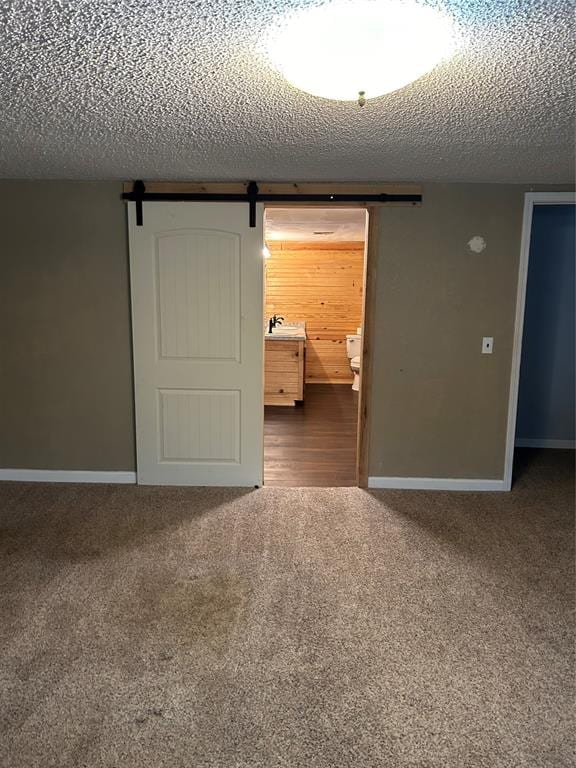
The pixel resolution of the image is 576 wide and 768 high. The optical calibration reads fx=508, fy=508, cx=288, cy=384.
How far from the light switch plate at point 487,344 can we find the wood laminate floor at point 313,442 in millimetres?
1329

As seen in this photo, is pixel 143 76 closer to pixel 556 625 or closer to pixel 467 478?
pixel 556 625

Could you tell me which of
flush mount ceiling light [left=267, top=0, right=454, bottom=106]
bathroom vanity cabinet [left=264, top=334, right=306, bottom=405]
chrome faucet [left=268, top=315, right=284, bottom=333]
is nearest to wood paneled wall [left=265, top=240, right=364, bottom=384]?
chrome faucet [left=268, top=315, right=284, bottom=333]

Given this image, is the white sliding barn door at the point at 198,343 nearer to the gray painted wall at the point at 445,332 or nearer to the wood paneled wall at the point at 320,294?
the gray painted wall at the point at 445,332

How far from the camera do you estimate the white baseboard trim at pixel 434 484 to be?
364cm

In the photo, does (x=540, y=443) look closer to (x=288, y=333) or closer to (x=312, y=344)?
(x=288, y=333)

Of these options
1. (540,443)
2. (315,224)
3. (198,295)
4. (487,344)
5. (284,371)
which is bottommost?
(540,443)

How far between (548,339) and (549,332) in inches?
2.5

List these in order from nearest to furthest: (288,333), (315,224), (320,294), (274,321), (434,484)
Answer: (434,484), (315,224), (288,333), (274,321), (320,294)

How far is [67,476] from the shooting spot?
3.68 metres

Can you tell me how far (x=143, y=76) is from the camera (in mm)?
1711

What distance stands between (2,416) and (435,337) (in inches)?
122

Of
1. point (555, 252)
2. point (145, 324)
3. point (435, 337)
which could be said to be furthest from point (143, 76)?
point (555, 252)

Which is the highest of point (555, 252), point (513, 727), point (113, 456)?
point (555, 252)

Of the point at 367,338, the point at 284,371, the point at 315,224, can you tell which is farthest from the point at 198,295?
the point at 284,371
